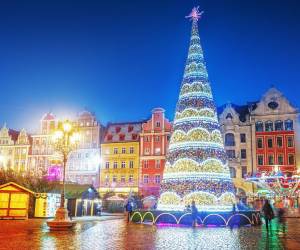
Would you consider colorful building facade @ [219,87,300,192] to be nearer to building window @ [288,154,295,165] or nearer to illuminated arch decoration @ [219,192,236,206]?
building window @ [288,154,295,165]

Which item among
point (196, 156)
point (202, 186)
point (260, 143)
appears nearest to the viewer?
point (202, 186)

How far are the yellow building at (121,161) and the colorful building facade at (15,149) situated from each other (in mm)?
13498

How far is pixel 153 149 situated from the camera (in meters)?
53.8

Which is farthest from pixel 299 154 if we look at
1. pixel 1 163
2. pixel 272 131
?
pixel 1 163

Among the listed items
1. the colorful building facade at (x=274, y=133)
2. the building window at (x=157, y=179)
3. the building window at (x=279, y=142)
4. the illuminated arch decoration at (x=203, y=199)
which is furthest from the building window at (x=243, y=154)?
the illuminated arch decoration at (x=203, y=199)

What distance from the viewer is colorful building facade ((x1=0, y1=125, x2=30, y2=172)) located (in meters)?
60.8

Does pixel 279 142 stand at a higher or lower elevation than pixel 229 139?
lower

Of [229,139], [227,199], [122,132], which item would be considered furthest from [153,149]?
[227,199]

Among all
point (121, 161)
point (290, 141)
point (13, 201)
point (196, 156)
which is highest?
point (290, 141)

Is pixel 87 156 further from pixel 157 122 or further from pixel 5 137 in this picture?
pixel 5 137

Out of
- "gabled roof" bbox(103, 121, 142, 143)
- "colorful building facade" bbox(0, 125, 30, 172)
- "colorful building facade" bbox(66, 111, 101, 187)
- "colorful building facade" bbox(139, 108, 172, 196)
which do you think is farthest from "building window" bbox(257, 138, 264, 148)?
"colorful building facade" bbox(0, 125, 30, 172)

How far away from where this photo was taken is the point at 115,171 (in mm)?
55625

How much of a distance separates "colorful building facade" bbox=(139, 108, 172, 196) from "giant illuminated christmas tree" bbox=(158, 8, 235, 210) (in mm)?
28384

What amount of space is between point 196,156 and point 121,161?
3407 centimetres
